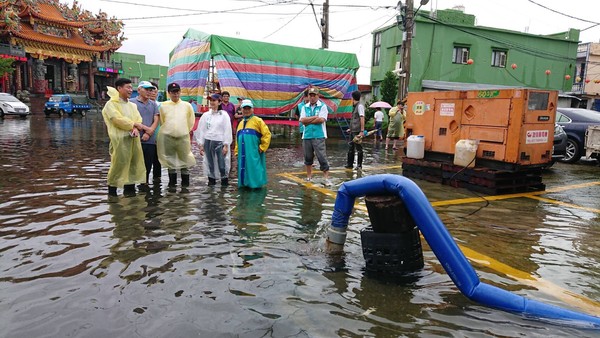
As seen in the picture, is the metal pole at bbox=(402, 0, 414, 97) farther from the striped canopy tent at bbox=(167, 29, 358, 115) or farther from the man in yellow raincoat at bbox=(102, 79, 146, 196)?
the man in yellow raincoat at bbox=(102, 79, 146, 196)

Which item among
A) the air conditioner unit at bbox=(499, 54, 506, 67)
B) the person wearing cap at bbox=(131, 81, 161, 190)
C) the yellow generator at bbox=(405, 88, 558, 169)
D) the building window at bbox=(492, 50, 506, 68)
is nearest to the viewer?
the person wearing cap at bbox=(131, 81, 161, 190)

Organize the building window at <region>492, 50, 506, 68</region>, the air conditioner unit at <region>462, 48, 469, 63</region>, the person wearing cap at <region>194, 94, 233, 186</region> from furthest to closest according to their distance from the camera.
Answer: the building window at <region>492, 50, 506, 68</region> < the air conditioner unit at <region>462, 48, 469, 63</region> < the person wearing cap at <region>194, 94, 233, 186</region>

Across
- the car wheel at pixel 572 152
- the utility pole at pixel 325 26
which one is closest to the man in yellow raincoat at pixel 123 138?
the car wheel at pixel 572 152

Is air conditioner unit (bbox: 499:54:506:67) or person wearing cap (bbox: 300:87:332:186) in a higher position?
air conditioner unit (bbox: 499:54:506:67)

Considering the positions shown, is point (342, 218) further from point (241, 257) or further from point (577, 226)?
point (577, 226)

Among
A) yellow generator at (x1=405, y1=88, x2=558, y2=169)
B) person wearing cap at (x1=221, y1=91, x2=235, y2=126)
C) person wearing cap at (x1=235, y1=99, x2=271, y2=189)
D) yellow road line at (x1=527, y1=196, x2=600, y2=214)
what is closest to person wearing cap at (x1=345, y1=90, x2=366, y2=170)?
yellow generator at (x1=405, y1=88, x2=558, y2=169)

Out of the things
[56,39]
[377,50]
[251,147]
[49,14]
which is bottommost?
[251,147]

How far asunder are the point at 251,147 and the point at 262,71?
10.4 metres

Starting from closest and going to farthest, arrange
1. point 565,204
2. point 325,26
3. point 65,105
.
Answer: point 565,204
point 325,26
point 65,105

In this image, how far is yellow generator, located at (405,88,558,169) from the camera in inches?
270

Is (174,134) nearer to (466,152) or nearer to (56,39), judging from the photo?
(466,152)

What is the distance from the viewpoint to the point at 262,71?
54.7 feet

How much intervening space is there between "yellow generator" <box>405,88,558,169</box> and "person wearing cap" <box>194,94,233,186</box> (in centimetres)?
401

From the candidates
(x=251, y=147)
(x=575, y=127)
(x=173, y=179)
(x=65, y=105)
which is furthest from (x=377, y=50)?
(x=173, y=179)
